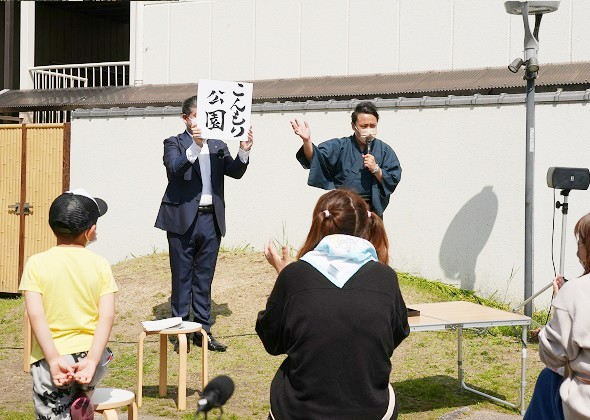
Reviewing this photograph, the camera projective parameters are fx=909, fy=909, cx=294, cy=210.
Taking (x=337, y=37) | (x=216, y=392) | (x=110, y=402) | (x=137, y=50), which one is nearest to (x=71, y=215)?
(x=110, y=402)

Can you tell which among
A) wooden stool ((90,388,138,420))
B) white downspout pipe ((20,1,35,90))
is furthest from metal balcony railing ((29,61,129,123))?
wooden stool ((90,388,138,420))

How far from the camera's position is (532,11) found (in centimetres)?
825

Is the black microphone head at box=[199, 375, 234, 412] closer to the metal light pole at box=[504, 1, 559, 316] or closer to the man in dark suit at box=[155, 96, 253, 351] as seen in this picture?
the man in dark suit at box=[155, 96, 253, 351]

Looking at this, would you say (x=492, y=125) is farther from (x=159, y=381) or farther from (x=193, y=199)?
(x=159, y=381)

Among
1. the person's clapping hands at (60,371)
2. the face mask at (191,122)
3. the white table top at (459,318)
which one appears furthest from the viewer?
the face mask at (191,122)

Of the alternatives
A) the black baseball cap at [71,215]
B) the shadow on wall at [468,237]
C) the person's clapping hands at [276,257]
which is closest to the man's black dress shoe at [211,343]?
the shadow on wall at [468,237]

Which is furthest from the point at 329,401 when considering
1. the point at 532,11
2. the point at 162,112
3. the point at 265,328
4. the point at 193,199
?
the point at 162,112

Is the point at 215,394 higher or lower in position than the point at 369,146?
lower

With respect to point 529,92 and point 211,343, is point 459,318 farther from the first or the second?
point 529,92

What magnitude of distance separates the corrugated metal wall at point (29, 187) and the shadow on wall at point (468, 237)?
4923 mm

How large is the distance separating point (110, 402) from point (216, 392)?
205 centimetres

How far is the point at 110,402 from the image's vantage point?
14.9 ft

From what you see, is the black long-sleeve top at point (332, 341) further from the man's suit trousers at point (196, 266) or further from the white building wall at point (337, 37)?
the white building wall at point (337, 37)

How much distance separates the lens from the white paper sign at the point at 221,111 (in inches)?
293
